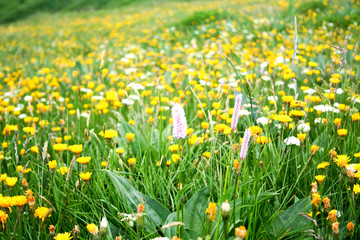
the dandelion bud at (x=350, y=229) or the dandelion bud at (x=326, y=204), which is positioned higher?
the dandelion bud at (x=326, y=204)

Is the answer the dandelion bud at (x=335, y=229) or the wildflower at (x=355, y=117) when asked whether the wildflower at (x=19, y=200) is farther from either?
the wildflower at (x=355, y=117)

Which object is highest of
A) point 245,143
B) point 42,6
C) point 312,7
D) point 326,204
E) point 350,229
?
Result: point 42,6

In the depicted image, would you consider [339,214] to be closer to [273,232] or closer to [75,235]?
[273,232]

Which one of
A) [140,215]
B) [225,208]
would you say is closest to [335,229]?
[225,208]

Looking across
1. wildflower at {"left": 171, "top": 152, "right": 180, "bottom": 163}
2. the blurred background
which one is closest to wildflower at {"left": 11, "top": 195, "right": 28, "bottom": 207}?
wildflower at {"left": 171, "top": 152, "right": 180, "bottom": 163}

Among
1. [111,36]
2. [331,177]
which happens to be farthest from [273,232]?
[111,36]

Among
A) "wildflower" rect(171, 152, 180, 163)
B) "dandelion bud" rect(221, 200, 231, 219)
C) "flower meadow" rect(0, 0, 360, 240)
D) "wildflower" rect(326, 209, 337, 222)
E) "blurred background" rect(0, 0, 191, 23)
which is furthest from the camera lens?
"blurred background" rect(0, 0, 191, 23)

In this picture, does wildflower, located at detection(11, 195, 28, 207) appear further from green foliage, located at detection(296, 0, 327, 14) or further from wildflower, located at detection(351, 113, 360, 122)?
green foliage, located at detection(296, 0, 327, 14)

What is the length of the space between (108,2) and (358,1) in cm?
2072

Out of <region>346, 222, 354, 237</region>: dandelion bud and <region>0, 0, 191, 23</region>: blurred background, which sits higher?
<region>0, 0, 191, 23</region>: blurred background

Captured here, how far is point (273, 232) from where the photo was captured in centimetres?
125

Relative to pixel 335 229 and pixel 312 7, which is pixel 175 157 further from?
pixel 312 7

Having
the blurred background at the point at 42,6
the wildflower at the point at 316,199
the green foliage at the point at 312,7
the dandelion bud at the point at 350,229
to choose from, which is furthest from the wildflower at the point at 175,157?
the blurred background at the point at 42,6

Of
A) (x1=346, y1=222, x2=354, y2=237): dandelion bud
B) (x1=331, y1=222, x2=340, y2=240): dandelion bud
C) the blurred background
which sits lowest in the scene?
(x1=346, y1=222, x2=354, y2=237): dandelion bud
